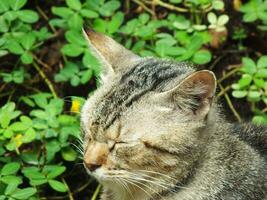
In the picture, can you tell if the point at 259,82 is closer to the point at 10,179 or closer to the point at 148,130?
the point at 148,130

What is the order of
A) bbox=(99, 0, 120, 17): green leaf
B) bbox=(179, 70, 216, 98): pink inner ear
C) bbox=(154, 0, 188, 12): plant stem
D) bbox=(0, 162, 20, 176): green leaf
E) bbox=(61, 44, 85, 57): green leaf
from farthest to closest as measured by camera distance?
bbox=(154, 0, 188, 12): plant stem
bbox=(99, 0, 120, 17): green leaf
bbox=(61, 44, 85, 57): green leaf
bbox=(0, 162, 20, 176): green leaf
bbox=(179, 70, 216, 98): pink inner ear

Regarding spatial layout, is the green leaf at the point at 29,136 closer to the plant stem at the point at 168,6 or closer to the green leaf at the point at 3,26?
the green leaf at the point at 3,26

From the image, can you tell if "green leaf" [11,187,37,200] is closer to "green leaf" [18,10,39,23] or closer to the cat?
the cat

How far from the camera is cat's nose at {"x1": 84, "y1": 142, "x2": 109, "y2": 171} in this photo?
2.67m

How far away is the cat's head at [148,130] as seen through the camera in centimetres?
266

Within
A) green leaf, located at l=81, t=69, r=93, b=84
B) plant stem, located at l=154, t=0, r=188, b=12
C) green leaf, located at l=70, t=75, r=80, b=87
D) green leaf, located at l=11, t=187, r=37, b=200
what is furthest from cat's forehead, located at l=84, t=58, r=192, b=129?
plant stem, located at l=154, t=0, r=188, b=12

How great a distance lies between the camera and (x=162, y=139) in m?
2.67

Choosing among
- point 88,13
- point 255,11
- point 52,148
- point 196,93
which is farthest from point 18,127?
point 255,11

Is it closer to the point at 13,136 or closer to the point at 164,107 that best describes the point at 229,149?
the point at 164,107

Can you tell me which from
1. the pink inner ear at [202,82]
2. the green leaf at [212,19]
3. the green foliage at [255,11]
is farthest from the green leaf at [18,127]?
the green foliage at [255,11]

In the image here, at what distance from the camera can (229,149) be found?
9.55ft

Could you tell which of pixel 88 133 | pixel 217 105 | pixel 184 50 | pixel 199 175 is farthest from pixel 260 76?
pixel 88 133

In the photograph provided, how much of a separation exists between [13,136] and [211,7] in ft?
5.03

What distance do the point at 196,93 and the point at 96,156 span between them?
1.60 ft
